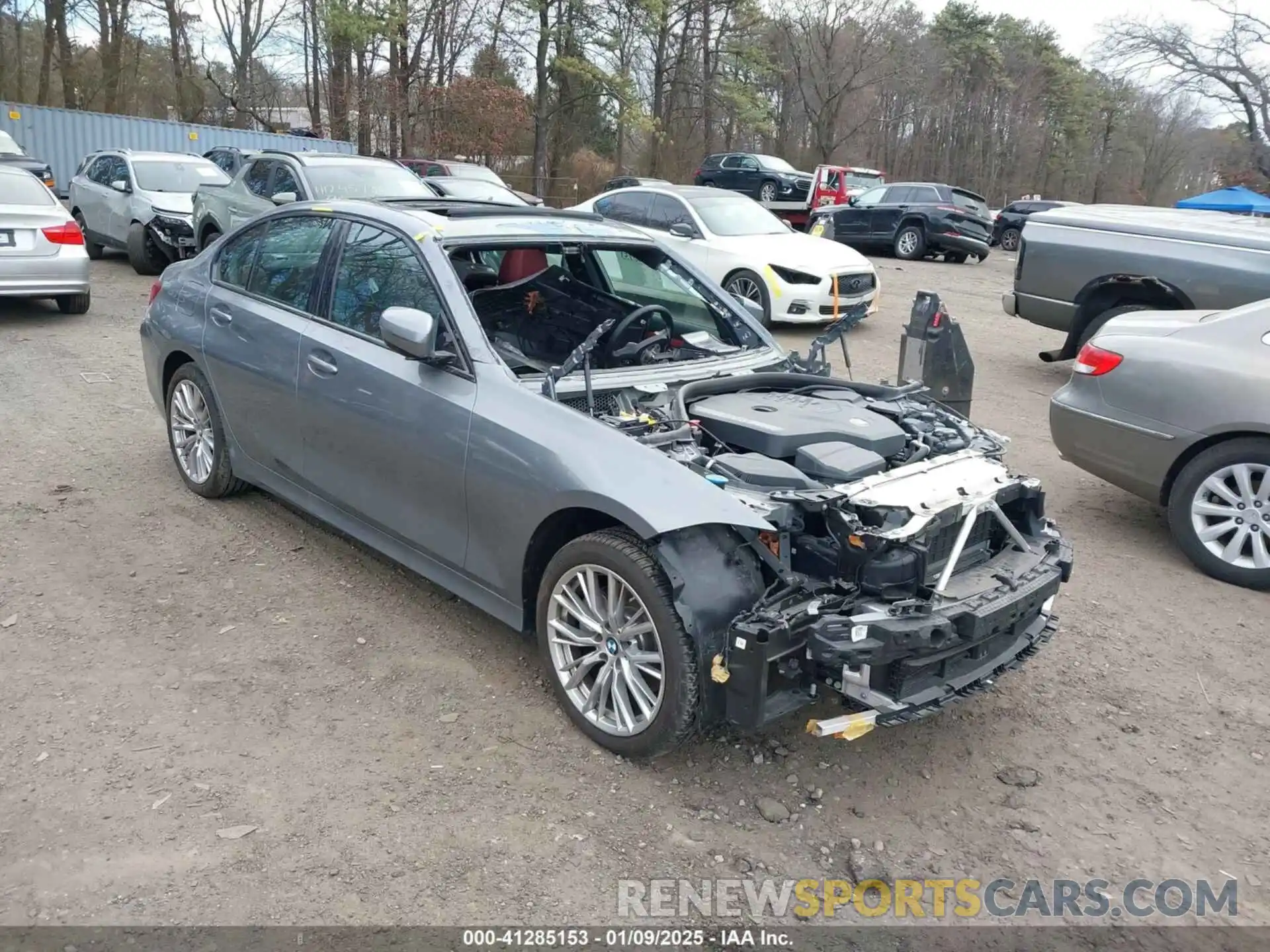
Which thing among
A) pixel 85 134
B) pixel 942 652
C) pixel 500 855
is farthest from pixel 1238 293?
pixel 85 134

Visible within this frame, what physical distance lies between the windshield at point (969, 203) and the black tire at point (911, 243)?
3.59 ft

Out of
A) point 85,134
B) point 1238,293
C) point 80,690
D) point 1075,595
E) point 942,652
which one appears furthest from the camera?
point 85,134

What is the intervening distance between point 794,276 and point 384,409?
25.8 feet

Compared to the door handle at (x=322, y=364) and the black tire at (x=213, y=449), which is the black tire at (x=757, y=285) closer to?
the black tire at (x=213, y=449)

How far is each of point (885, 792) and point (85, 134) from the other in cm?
2429

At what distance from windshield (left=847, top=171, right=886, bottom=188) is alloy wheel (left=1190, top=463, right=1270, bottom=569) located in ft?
68.1

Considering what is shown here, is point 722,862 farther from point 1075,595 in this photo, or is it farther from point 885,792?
point 1075,595

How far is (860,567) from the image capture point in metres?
3.13

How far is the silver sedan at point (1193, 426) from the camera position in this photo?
499 cm

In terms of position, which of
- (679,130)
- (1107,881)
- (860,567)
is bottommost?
(1107,881)

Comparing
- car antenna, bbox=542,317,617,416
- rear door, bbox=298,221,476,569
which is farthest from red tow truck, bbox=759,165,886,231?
car antenna, bbox=542,317,617,416

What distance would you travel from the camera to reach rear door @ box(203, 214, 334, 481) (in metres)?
4.55

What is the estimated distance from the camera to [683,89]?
38.4 metres

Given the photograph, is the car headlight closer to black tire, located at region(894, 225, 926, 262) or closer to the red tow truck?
black tire, located at region(894, 225, 926, 262)
